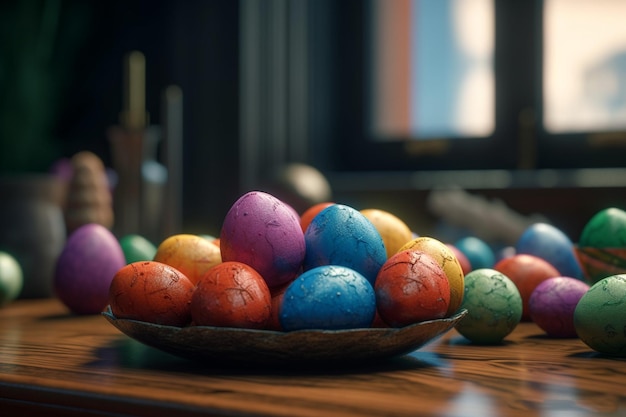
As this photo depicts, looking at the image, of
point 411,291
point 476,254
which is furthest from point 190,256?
point 476,254

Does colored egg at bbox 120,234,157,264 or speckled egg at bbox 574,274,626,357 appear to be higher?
colored egg at bbox 120,234,157,264

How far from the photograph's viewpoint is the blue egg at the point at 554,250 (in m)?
0.97

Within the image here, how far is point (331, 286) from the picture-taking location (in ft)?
1.97

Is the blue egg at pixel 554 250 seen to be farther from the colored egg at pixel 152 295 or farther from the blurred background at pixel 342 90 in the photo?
the blurred background at pixel 342 90

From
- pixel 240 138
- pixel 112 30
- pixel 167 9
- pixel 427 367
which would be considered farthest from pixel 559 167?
pixel 427 367

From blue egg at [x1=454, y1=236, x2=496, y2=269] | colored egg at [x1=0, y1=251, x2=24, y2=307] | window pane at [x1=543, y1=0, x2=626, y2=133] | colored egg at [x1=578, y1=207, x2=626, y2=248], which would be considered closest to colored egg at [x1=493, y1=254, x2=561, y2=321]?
colored egg at [x1=578, y1=207, x2=626, y2=248]

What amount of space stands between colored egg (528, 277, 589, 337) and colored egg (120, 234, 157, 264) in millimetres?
512

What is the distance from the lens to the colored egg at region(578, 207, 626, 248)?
868mm

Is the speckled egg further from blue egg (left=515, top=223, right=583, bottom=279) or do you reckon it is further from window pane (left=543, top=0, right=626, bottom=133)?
window pane (left=543, top=0, right=626, bottom=133)

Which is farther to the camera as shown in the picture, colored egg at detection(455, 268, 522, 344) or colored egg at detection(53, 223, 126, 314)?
colored egg at detection(53, 223, 126, 314)

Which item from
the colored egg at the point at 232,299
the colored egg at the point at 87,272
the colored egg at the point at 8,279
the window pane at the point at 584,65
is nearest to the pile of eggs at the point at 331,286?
the colored egg at the point at 232,299

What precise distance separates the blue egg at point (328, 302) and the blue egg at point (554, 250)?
0.42 m

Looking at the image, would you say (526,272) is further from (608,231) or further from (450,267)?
(450,267)

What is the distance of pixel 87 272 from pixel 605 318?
24.4 inches
